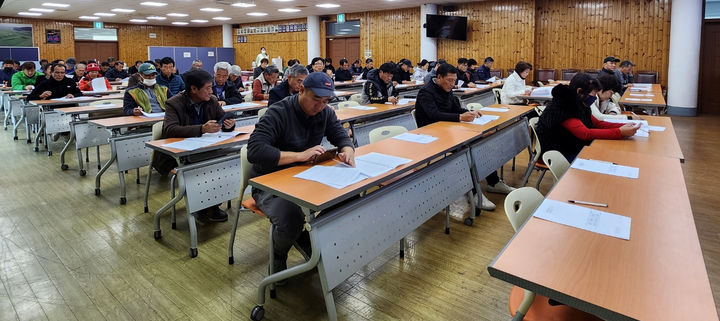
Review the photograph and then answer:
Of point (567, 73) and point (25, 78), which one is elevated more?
point (567, 73)

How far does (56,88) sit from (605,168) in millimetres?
7620

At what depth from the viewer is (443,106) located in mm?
4379

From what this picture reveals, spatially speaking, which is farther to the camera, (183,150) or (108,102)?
(108,102)

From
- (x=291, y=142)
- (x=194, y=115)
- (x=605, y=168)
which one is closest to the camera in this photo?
(x=605, y=168)

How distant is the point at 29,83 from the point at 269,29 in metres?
11.1

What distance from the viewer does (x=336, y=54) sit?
16.6 meters

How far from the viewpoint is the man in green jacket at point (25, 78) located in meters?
8.22

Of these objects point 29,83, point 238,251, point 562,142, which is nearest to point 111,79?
point 29,83

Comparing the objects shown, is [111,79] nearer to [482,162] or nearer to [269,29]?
[269,29]

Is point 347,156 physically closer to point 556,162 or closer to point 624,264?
point 556,162

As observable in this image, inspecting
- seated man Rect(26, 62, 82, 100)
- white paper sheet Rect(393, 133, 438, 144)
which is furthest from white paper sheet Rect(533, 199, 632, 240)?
seated man Rect(26, 62, 82, 100)

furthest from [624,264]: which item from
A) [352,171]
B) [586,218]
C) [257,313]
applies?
[257,313]

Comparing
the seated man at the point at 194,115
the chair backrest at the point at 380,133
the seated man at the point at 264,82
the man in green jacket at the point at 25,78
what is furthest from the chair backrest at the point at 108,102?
the chair backrest at the point at 380,133

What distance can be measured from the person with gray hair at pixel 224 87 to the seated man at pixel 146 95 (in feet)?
2.49
